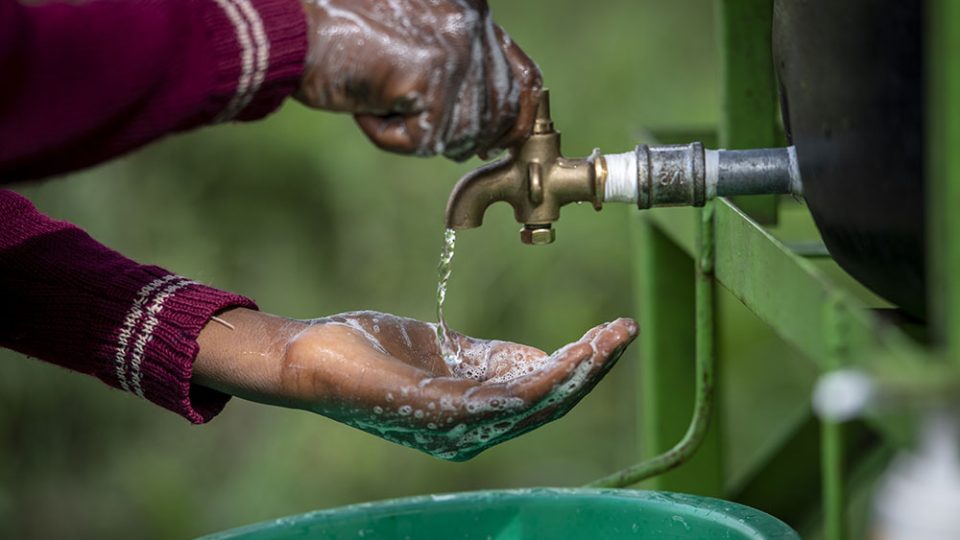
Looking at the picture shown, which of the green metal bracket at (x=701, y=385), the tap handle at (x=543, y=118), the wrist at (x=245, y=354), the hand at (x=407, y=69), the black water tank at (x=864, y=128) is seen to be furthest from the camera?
the green metal bracket at (x=701, y=385)

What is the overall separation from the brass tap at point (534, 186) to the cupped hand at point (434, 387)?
113 mm

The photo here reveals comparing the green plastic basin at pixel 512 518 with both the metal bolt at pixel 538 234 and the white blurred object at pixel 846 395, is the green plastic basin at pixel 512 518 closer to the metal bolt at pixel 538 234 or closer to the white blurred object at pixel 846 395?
the metal bolt at pixel 538 234

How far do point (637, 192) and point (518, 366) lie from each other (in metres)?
0.19

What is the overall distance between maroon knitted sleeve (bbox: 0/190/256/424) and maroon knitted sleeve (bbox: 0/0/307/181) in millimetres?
307

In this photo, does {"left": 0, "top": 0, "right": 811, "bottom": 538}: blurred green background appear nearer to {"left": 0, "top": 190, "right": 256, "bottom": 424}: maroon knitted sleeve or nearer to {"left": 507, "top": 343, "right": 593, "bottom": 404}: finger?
{"left": 0, "top": 190, "right": 256, "bottom": 424}: maroon knitted sleeve

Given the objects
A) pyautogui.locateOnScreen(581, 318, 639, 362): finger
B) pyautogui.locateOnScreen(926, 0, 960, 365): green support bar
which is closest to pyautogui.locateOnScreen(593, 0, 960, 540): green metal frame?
pyautogui.locateOnScreen(926, 0, 960, 365): green support bar

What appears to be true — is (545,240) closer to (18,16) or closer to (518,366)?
(518,366)

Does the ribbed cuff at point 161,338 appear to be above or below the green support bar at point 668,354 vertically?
above

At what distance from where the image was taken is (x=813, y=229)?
1816 mm

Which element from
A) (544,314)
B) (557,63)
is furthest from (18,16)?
(557,63)

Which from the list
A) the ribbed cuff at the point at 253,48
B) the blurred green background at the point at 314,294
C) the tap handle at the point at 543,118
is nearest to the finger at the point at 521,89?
the tap handle at the point at 543,118

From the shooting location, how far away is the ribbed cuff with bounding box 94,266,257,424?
1.30 meters

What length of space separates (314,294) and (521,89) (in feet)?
7.87

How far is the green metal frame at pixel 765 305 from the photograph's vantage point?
79 centimetres
